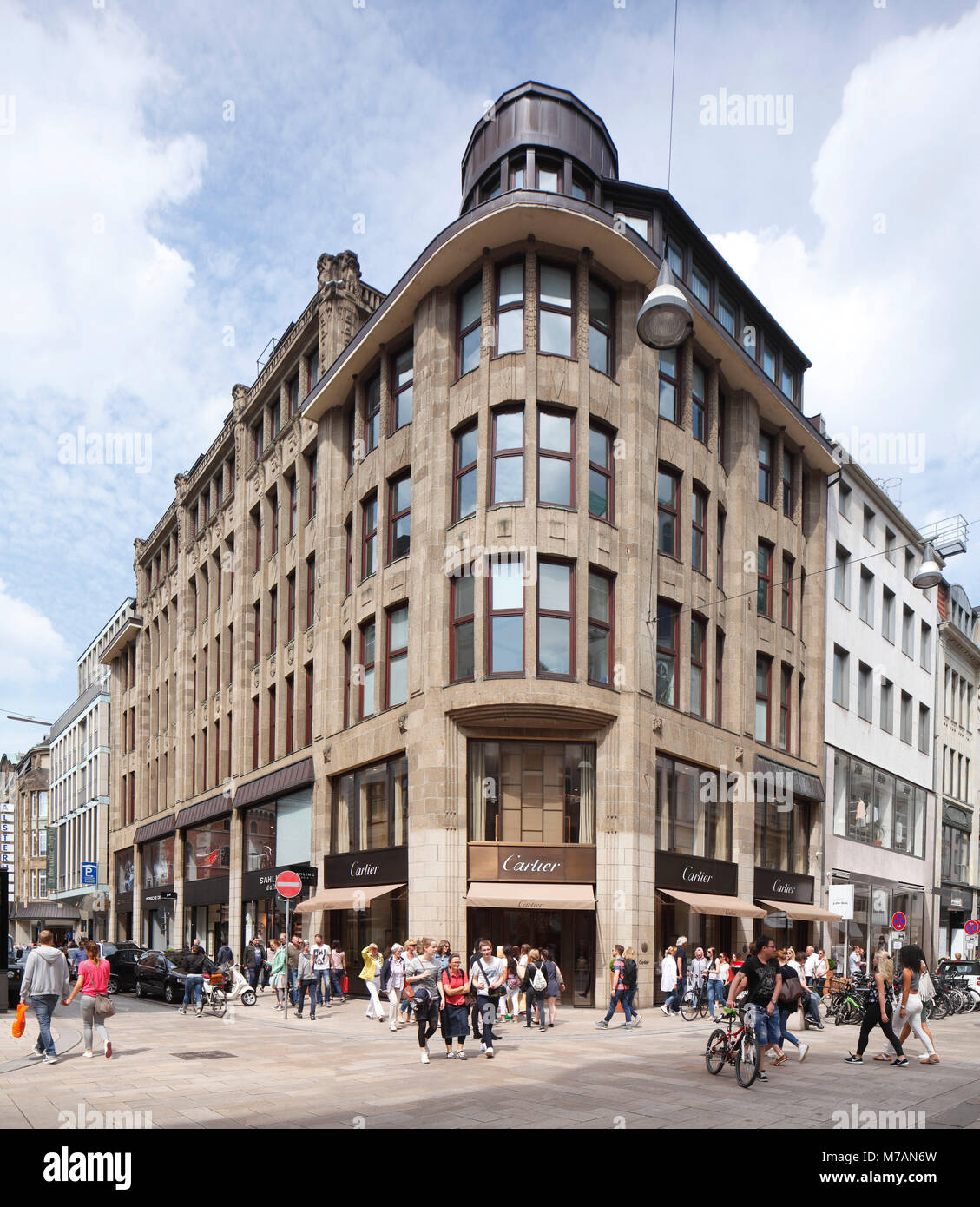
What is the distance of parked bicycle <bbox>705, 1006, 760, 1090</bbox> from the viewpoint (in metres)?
13.9

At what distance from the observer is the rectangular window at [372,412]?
33156 mm

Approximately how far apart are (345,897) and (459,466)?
11829 mm

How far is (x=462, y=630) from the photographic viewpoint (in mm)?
27531

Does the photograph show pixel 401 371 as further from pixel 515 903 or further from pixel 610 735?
pixel 515 903

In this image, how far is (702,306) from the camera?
31.7 m

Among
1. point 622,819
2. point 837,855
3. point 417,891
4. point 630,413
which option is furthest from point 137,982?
point 837,855

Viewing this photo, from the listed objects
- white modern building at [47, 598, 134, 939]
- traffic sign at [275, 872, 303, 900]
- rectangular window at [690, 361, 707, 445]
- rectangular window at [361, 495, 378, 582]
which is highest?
rectangular window at [690, 361, 707, 445]

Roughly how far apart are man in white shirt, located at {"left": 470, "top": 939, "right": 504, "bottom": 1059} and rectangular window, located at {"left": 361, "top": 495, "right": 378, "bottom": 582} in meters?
15.2

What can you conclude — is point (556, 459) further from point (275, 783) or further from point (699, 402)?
point (275, 783)

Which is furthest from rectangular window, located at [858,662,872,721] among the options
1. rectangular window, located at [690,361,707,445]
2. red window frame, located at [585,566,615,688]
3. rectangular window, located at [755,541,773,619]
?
red window frame, located at [585,566,615,688]

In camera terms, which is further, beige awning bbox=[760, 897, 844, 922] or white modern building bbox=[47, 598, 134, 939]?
white modern building bbox=[47, 598, 134, 939]

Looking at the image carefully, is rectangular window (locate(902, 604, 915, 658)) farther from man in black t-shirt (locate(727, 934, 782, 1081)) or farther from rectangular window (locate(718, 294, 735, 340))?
man in black t-shirt (locate(727, 934, 782, 1081))

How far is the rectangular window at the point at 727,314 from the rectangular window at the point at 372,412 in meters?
10.8

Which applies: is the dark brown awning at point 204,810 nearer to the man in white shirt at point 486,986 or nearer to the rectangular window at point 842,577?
the rectangular window at point 842,577
